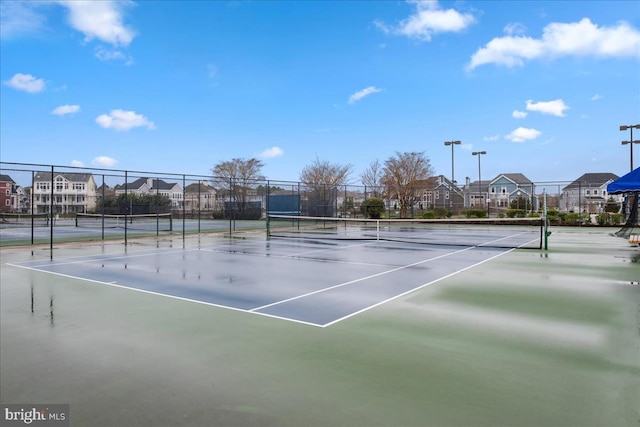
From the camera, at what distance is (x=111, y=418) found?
246cm

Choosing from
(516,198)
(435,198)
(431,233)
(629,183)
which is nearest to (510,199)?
(516,198)

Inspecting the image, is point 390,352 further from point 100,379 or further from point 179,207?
point 179,207

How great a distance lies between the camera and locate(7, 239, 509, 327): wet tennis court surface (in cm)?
540

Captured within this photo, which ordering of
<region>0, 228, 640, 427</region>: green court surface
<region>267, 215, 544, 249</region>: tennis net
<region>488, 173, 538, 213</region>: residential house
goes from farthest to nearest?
<region>488, 173, 538, 213</region>: residential house, <region>267, 215, 544, 249</region>: tennis net, <region>0, 228, 640, 427</region>: green court surface

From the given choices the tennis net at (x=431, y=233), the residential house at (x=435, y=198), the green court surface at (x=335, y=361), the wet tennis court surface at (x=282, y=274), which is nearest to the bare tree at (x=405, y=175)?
the residential house at (x=435, y=198)

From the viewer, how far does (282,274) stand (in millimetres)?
7664

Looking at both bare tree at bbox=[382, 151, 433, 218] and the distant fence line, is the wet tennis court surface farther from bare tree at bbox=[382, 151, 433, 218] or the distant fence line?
bare tree at bbox=[382, 151, 433, 218]

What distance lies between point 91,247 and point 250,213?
57.7 ft

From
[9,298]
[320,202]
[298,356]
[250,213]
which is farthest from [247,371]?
[250,213]

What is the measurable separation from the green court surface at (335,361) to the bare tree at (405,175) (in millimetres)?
26675

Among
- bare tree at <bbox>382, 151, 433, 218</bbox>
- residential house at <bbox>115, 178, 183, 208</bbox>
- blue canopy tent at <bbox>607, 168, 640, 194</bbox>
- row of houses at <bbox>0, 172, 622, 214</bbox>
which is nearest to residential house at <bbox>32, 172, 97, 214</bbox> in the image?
row of houses at <bbox>0, 172, 622, 214</bbox>

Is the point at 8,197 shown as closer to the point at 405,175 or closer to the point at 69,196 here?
the point at 69,196

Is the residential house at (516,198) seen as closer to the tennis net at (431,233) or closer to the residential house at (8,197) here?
the tennis net at (431,233)

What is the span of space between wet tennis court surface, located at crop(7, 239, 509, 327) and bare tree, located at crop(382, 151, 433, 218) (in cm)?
2053
